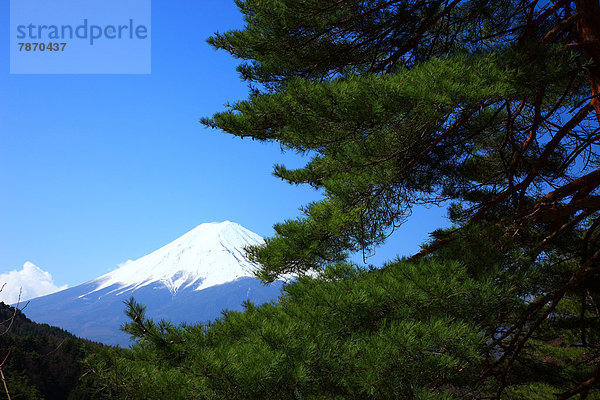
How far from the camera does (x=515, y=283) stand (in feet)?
10.3

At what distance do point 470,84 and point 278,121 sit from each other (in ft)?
5.26

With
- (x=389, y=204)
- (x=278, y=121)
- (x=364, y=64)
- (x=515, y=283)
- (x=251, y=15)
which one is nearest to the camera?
(x=515, y=283)

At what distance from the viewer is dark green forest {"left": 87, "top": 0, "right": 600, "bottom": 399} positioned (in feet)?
8.08

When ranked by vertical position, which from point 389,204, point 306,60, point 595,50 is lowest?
point 389,204

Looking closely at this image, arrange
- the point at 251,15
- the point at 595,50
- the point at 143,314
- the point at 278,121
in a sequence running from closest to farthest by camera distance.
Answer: the point at 143,314, the point at 278,121, the point at 595,50, the point at 251,15

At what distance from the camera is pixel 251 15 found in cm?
484

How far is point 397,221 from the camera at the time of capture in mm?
4711

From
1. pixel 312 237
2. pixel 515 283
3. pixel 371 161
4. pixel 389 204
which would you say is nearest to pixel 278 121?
pixel 371 161

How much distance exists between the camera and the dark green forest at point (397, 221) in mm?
2463

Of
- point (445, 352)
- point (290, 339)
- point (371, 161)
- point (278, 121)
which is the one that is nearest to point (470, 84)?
point (371, 161)

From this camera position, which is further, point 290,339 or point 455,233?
point 455,233

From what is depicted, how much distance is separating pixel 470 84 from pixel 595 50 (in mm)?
1926

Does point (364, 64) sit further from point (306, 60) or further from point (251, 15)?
point (251, 15)

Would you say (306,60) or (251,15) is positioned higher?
(251,15)
